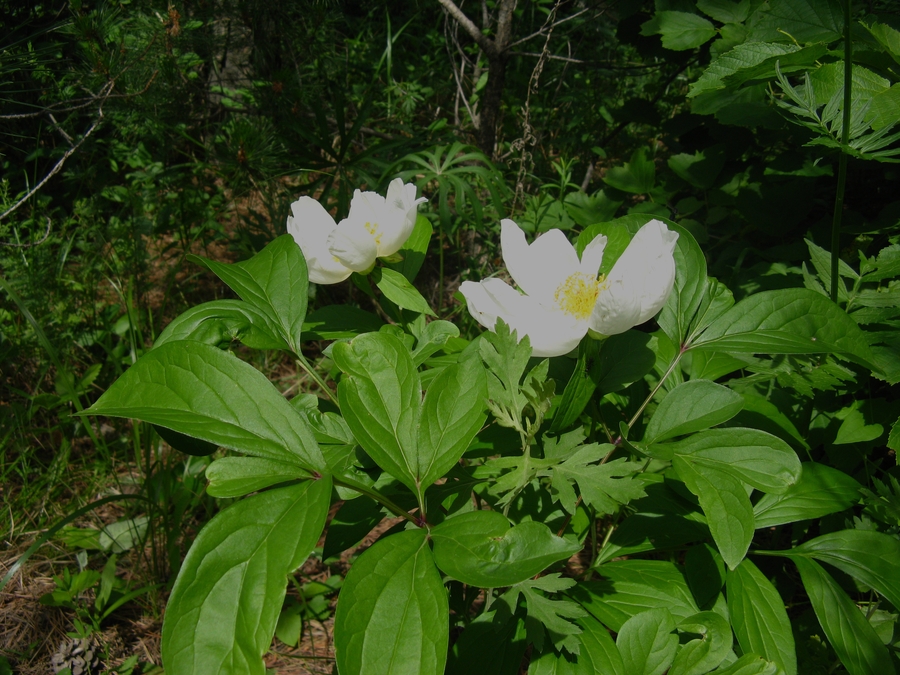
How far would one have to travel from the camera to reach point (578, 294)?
2.81 ft

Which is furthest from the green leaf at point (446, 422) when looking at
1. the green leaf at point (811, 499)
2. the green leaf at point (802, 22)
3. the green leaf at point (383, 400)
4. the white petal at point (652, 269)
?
the green leaf at point (802, 22)

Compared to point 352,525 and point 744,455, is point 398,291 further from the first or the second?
point 744,455

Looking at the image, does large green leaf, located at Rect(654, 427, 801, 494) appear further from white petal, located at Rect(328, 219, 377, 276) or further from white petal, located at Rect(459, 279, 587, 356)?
white petal, located at Rect(328, 219, 377, 276)

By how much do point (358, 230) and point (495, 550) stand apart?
0.54m

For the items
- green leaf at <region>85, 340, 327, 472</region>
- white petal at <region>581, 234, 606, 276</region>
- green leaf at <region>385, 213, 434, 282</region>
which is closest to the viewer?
green leaf at <region>85, 340, 327, 472</region>

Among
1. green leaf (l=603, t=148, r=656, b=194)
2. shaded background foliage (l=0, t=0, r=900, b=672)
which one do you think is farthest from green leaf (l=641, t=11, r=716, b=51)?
green leaf (l=603, t=148, r=656, b=194)

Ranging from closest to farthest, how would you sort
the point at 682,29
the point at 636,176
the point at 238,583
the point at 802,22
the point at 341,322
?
1. the point at 238,583
2. the point at 341,322
3. the point at 802,22
4. the point at 682,29
5. the point at 636,176

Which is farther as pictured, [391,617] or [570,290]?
[570,290]

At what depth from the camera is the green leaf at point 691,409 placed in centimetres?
81

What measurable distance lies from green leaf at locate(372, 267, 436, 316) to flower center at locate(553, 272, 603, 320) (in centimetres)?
23

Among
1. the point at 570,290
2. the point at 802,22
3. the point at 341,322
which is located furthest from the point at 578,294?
the point at 802,22

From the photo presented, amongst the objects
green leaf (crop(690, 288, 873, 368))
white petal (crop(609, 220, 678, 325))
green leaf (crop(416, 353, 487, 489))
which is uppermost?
white petal (crop(609, 220, 678, 325))

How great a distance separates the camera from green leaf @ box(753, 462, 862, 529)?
0.99m

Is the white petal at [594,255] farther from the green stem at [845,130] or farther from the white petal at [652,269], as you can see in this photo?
the green stem at [845,130]
